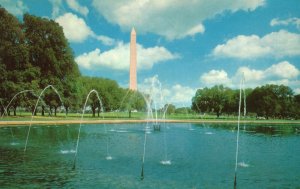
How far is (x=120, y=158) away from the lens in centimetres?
2659

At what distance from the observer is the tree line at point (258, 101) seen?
120 meters

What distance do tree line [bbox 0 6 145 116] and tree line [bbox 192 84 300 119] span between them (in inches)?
2295

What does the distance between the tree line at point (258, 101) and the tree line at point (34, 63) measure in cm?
5830

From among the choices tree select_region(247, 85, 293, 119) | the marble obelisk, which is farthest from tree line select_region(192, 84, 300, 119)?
the marble obelisk

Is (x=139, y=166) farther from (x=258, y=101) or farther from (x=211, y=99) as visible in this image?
(x=211, y=99)

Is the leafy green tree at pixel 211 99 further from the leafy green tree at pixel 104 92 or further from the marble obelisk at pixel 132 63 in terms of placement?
the leafy green tree at pixel 104 92

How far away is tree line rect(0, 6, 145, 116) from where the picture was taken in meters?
64.3

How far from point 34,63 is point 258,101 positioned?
7358cm

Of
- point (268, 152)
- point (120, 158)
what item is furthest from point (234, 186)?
point (268, 152)

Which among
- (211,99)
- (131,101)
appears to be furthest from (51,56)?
(211,99)

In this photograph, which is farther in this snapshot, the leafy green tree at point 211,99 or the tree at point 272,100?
the leafy green tree at point 211,99

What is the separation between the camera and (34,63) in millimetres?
72125

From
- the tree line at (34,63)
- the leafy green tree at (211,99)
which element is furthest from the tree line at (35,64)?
the leafy green tree at (211,99)

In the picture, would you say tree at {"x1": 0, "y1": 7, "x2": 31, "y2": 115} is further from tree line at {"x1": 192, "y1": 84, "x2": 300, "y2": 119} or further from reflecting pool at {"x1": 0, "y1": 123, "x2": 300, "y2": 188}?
tree line at {"x1": 192, "y1": 84, "x2": 300, "y2": 119}
